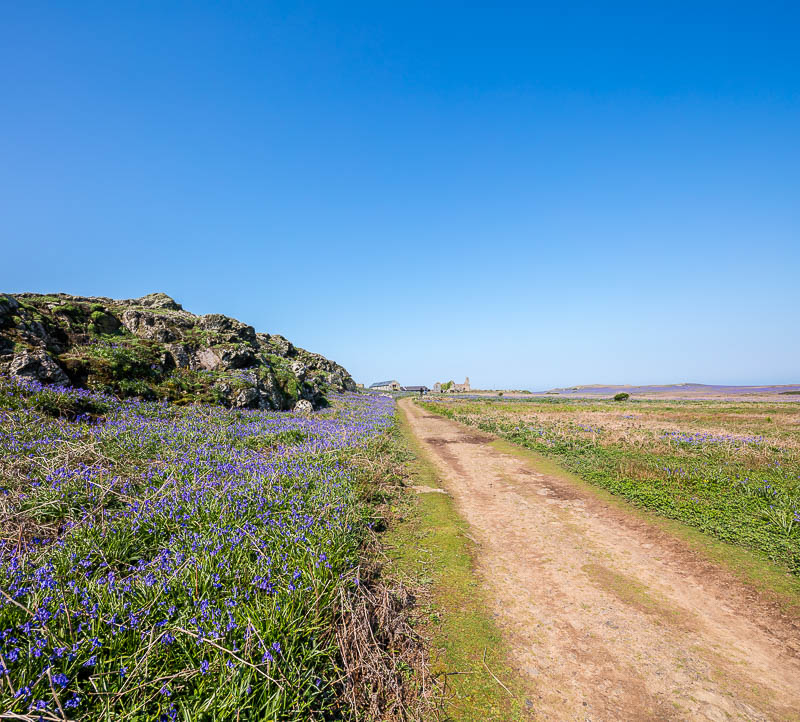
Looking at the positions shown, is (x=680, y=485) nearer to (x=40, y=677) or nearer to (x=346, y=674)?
(x=346, y=674)

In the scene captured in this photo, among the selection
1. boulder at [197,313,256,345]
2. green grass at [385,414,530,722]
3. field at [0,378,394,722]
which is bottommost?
green grass at [385,414,530,722]

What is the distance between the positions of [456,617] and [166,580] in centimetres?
423

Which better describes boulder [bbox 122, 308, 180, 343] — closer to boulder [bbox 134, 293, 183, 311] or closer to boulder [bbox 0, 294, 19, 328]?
boulder [bbox 0, 294, 19, 328]

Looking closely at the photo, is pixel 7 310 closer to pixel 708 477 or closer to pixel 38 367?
pixel 38 367

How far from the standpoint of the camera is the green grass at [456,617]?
13.0ft

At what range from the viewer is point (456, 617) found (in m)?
5.36

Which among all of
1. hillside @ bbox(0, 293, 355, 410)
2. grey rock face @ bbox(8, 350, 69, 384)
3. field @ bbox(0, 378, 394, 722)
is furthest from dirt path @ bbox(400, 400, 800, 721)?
hillside @ bbox(0, 293, 355, 410)

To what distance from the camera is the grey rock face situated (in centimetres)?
1386

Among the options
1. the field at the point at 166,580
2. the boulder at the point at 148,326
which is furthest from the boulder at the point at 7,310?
the field at the point at 166,580

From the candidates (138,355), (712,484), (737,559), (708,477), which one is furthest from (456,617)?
(138,355)

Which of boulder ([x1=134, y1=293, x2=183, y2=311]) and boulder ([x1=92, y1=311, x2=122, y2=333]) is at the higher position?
boulder ([x1=134, y1=293, x2=183, y2=311])

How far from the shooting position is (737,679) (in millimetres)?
4215

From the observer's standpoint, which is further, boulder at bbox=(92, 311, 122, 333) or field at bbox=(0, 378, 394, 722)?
boulder at bbox=(92, 311, 122, 333)

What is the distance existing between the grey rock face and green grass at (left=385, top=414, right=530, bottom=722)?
16735 mm
